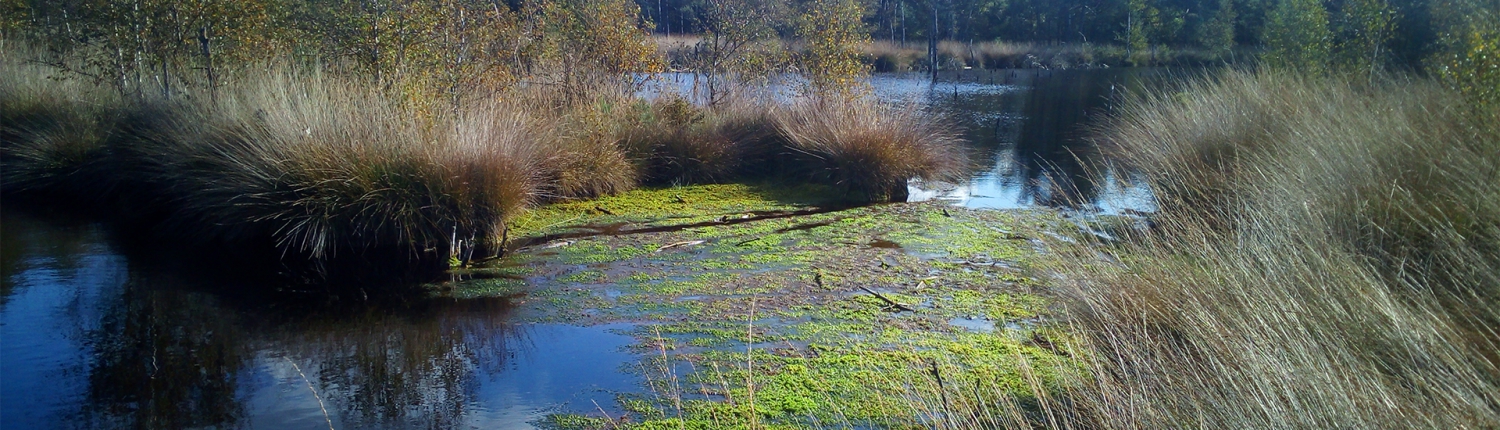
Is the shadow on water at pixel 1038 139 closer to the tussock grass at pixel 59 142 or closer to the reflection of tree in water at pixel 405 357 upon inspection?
the reflection of tree in water at pixel 405 357

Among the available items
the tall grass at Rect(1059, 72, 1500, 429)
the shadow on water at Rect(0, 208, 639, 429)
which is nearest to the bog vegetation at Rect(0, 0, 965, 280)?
the shadow on water at Rect(0, 208, 639, 429)

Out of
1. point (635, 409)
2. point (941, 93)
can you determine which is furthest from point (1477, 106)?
point (941, 93)

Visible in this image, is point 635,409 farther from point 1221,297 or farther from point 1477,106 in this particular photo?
point 1477,106

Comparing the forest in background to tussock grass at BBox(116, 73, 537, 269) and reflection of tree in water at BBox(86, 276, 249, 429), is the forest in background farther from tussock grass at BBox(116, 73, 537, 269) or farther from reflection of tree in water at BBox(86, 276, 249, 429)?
reflection of tree in water at BBox(86, 276, 249, 429)

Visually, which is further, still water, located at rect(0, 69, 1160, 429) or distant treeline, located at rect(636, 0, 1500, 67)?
distant treeline, located at rect(636, 0, 1500, 67)

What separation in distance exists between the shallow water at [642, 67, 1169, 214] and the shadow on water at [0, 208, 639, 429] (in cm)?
289

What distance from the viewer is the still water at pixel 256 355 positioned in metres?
4.89

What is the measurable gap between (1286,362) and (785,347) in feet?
10.4

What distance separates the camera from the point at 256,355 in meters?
5.78

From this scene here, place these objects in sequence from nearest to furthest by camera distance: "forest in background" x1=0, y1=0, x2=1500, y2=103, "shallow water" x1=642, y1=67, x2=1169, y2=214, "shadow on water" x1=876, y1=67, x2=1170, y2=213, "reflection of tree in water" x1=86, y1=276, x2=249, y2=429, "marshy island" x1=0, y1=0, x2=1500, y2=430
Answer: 1. "marshy island" x1=0, y1=0, x2=1500, y2=430
2. "reflection of tree in water" x1=86, y1=276, x2=249, y2=429
3. "shadow on water" x1=876, y1=67, x2=1170, y2=213
4. "shallow water" x1=642, y1=67, x2=1169, y2=214
5. "forest in background" x1=0, y1=0, x2=1500, y2=103

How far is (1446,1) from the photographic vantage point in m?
9.85

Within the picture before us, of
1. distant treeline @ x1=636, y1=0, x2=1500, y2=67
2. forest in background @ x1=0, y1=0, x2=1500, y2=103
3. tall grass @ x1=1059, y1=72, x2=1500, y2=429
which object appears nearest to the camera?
tall grass @ x1=1059, y1=72, x2=1500, y2=429

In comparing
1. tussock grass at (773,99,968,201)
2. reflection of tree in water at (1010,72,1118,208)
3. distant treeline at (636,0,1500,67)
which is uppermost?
distant treeline at (636,0,1500,67)

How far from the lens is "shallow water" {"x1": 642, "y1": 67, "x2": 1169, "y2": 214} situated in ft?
30.5
